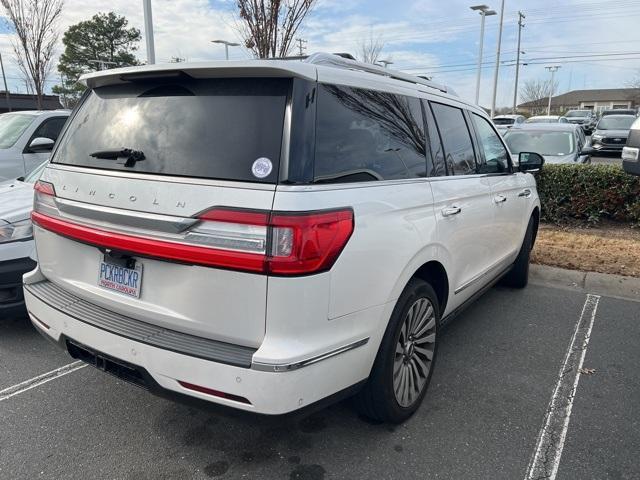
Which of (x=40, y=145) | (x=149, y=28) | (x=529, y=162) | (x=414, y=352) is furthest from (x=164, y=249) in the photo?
(x=149, y=28)

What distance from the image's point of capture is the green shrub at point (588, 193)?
7.34 m

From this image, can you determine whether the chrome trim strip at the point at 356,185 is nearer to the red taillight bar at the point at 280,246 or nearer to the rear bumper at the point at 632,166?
the red taillight bar at the point at 280,246

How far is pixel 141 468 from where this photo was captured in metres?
2.52

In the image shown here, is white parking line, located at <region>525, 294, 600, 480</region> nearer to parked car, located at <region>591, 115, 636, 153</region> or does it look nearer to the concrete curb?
the concrete curb

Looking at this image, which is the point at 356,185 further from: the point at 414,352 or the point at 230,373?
the point at 414,352

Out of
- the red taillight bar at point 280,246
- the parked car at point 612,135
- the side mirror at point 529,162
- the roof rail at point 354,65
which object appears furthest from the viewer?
the parked car at point 612,135

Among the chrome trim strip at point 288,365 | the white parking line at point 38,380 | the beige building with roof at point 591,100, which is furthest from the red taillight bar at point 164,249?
the beige building with roof at point 591,100

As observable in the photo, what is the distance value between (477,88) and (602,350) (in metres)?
25.3

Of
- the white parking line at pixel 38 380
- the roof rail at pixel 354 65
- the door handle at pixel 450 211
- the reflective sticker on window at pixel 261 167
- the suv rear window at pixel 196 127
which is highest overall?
the roof rail at pixel 354 65

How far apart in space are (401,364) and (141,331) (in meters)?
1.36

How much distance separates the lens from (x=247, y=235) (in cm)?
200

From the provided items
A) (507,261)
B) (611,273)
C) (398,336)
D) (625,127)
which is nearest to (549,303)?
(507,261)

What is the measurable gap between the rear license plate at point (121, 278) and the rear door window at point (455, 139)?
2.01 metres

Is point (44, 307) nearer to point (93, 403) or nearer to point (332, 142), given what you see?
point (93, 403)
